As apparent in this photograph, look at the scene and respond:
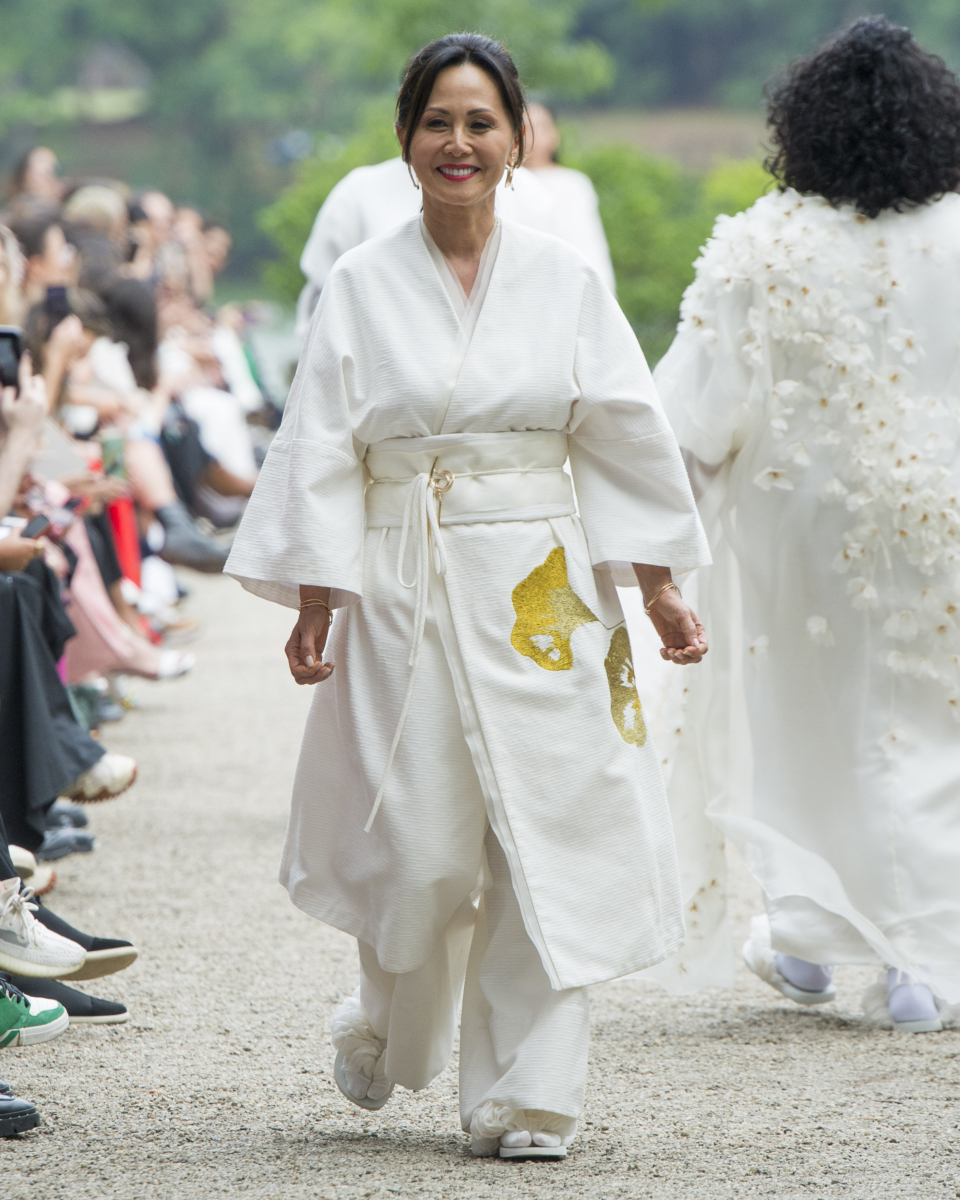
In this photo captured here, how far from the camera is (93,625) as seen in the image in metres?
5.62

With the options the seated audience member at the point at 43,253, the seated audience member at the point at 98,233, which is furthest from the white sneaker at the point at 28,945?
the seated audience member at the point at 98,233

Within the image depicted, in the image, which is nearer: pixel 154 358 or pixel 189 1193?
pixel 189 1193

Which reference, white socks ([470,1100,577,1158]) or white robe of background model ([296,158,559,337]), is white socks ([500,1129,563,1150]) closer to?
white socks ([470,1100,577,1158])

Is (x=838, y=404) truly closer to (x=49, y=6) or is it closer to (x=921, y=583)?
(x=921, y=583)

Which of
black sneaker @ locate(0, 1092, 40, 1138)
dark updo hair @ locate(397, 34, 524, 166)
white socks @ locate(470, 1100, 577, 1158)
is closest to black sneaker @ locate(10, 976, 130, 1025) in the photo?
black sneaker @ locate(0, 1092, 40, 1138)

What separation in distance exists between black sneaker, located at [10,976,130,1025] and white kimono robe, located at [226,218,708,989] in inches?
32.1

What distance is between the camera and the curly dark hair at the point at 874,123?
344 centimetres

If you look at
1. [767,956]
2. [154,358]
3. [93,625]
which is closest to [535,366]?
[767,956]

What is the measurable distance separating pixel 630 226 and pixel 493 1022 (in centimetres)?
1593

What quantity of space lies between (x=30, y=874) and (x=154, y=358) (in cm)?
432

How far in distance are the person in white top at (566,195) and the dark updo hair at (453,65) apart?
255 centimetres

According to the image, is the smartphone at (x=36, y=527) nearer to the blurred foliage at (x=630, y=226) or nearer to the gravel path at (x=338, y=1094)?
the gravel path at (x=338, y=1094)

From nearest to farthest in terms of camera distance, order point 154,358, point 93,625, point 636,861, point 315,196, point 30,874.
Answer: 1. point 636,861
2. point 30,874
3. point 93,625
4. point 154,358
5. point 315,196

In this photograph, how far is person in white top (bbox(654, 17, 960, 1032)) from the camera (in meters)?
3.43
